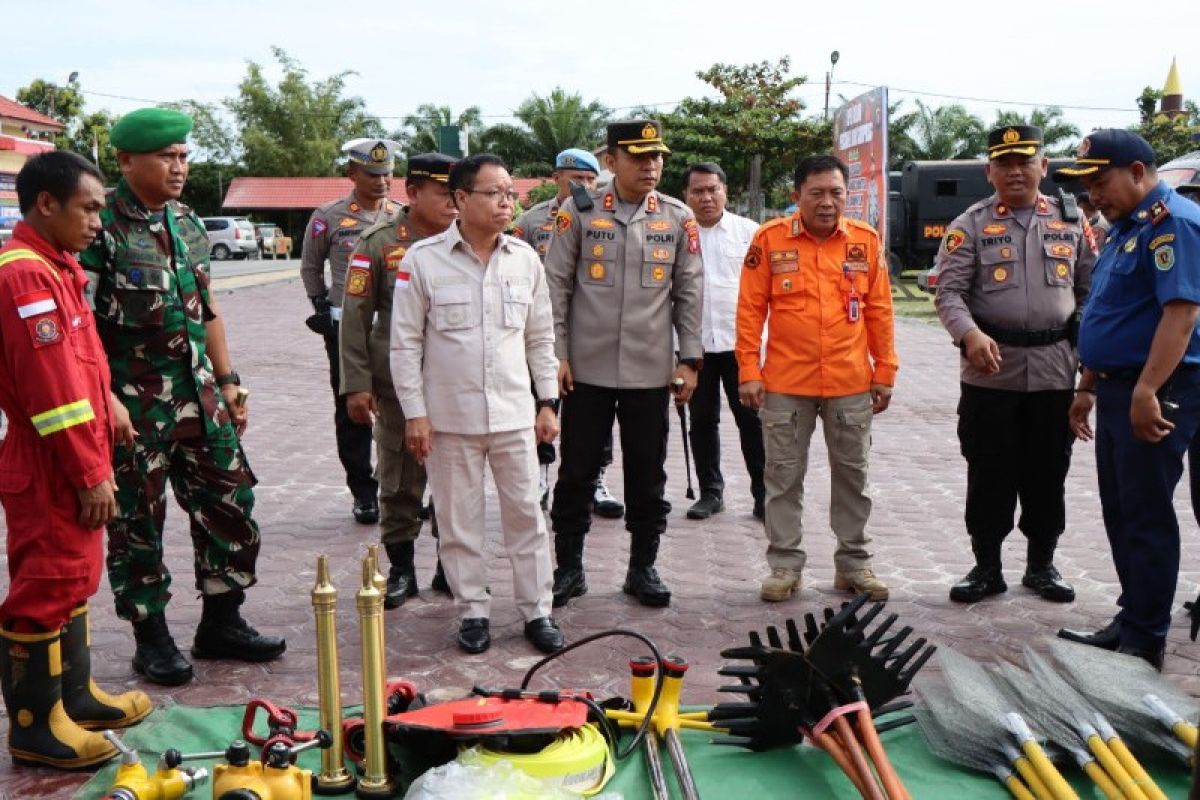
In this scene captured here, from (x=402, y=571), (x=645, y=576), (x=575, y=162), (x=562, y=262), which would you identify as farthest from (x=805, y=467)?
(x=575, y=162)

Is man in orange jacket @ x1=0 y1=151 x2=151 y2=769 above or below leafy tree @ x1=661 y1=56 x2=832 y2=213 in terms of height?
below

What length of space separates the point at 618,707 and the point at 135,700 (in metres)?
1.60

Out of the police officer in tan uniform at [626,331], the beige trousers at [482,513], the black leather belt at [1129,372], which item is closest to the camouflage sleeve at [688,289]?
the police officer in tan uniform at [626,331]

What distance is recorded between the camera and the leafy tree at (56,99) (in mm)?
46719

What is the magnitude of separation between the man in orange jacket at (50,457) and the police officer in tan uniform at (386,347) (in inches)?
61.2

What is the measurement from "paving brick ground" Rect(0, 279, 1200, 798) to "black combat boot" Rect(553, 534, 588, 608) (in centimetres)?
8

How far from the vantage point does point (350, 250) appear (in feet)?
22.5

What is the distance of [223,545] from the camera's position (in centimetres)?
446

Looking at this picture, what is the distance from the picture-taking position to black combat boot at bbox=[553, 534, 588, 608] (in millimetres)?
5325

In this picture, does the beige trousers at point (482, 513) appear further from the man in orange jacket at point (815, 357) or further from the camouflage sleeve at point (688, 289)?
the man in orange jacket at point (815, 357)

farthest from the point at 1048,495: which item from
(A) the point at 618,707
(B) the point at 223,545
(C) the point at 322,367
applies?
(C) the point at 322,367

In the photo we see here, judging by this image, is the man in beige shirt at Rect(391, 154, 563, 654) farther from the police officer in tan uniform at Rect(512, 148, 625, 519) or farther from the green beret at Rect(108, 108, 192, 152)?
the police officer in tan uniform at Rect(512, 148, 625, 519)

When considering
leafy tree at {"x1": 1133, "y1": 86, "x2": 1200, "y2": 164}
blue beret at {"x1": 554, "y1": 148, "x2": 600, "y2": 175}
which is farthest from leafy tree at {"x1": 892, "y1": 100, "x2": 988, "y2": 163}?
blue beret at {"x1": 554, "y1": 148, "x2": 600, "y2": 175}

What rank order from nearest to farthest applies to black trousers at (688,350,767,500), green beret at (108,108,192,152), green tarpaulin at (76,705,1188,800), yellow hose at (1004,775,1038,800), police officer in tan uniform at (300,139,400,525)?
yellow hose at (1004,775,1038,800) → green tarpaulin at (76,705,1188,800) → green beret at (108,108,192,152) → police officer in tan uniform at (300,139,400,525) → black trousers at (688,350,767,500)
